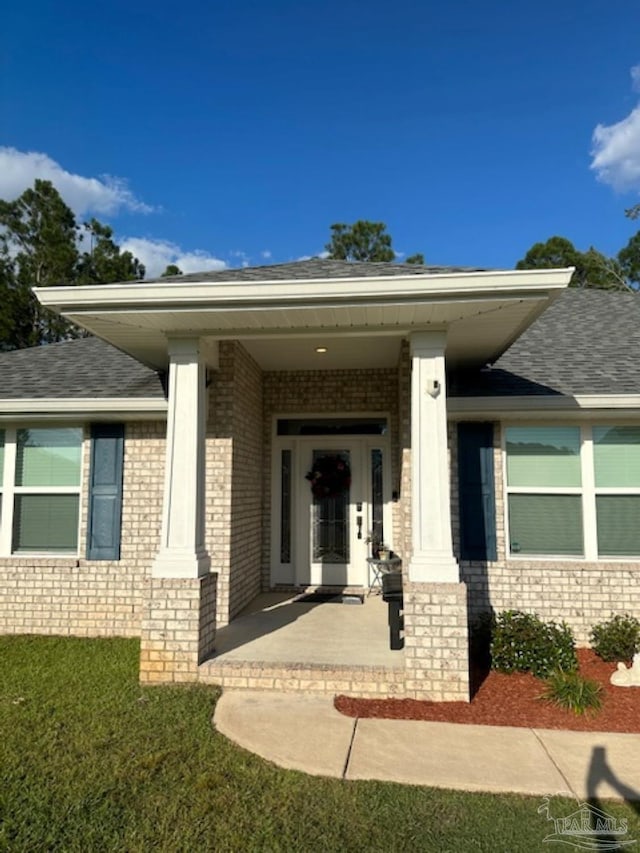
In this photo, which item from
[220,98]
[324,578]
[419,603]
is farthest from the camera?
[220,98]

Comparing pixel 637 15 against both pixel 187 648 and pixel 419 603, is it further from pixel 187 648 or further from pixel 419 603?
pixel 187 648

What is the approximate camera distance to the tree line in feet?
57.1

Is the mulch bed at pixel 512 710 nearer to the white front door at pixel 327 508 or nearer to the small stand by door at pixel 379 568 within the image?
the small stand by door at pixel 379 568

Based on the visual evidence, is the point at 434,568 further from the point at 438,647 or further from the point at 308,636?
the point at 308,636

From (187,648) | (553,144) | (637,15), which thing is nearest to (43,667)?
(187,648)

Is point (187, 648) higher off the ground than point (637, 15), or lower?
lower

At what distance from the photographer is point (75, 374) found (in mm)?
7539

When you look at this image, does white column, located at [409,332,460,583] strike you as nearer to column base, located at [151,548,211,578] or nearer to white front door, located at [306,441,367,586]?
column base, located at [151,548,211,578]

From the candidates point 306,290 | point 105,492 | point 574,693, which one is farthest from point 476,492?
point 105,492

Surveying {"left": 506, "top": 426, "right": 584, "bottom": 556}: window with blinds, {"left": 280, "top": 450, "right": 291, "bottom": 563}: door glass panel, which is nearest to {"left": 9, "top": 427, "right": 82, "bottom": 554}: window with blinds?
{"left": 280, "top": 450, "right": 291, "bottom": 563}: door glass panel

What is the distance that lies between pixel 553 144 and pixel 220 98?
7907 mm

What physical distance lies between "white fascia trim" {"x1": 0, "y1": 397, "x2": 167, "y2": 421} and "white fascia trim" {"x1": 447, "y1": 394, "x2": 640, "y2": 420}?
353 cm

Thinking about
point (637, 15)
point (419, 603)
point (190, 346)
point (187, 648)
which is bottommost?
point (187, 648)

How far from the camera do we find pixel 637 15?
334 inches
